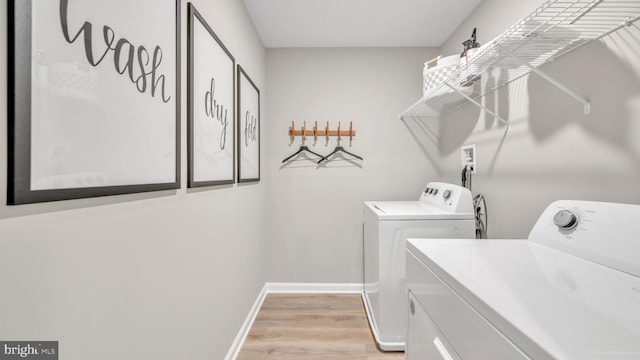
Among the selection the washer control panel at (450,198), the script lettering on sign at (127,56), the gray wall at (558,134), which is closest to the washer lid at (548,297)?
the gray wall at (558,134)

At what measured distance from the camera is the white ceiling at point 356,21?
6.49 feet

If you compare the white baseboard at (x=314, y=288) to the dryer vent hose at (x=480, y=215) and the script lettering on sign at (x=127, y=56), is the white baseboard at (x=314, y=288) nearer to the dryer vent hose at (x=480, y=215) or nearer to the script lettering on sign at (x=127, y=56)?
the dryer vent hose at (x=480, y=215)

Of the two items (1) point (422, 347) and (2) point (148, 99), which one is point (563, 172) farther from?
(2) point (148, 99)

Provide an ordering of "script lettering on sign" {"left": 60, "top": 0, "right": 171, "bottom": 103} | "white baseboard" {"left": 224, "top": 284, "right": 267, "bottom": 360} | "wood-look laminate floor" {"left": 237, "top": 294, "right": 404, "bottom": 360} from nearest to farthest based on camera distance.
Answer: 1. "script lettering on sign" {"left": 60, "top": 0, "right": 171, "bottom": 103}
2. "white baseboard" {"left": 224, "top": 284, "right": 267, "bottom": 360}
3. "wood-look laminate floor" {"left": 237, "top": 294, "right": 404, "bottom": 360}

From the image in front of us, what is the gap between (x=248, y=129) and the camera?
2018mm

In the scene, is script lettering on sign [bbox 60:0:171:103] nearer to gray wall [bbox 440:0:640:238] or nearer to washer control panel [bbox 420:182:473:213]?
gray wall [bbox 440:0:640:238]

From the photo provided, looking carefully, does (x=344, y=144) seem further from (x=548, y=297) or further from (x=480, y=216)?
(x=548, y=297)

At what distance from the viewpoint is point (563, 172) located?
124 cm

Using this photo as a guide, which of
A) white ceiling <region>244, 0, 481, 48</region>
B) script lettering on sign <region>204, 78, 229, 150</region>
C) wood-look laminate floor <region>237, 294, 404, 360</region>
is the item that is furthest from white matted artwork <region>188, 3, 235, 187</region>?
wood-look laminate floor <region>237, 294, 404, 360</region>

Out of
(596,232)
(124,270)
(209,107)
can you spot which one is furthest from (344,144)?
(124,270)

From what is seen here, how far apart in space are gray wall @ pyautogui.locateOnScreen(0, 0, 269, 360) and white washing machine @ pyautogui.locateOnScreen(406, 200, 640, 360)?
0.88 m

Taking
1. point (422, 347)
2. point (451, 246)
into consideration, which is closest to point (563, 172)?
point (451, 246)

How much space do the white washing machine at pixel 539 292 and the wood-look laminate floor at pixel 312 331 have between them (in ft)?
2.85

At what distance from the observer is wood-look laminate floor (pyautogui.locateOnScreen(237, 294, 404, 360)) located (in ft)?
5.85
